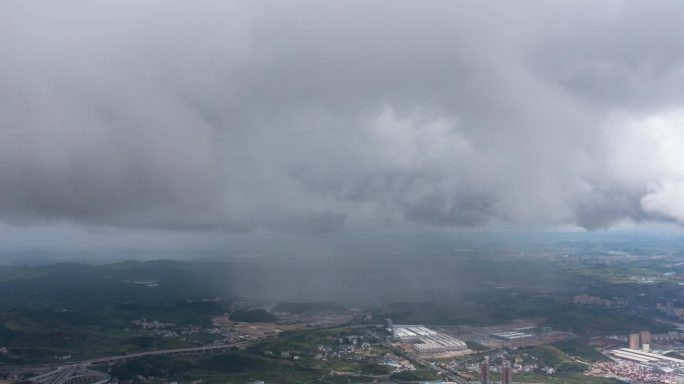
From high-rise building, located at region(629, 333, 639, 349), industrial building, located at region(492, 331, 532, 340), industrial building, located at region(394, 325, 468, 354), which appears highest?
high-rise building, located at region(629, 333, 639, 349)

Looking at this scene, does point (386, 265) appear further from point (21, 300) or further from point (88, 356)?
point (88, 356)

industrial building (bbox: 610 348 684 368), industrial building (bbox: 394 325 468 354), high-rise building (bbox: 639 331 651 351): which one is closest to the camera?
industrial building (bbox: 610 348 684 368)

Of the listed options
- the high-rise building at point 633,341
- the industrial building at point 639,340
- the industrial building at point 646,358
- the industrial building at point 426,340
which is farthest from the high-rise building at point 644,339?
the industrial building at point 426,340

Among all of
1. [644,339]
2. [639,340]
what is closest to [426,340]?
[639,340]

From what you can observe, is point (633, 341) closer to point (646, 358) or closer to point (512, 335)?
point (646, 358)

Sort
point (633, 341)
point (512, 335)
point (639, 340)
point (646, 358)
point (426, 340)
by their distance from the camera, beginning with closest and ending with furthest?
1. point (646, 358)
2. point (633, 341)
3. point (639, 340)
4. point (426, 340)
5. point (512, 335)

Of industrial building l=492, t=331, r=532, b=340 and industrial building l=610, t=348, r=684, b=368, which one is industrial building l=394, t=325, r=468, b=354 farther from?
industrial building l=610, t=348, r=684, b=368

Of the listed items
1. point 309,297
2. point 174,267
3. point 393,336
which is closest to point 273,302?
point 309,297

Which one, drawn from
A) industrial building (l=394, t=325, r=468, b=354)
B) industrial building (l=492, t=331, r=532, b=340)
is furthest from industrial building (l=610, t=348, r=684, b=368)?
industrial building (l=394, t=325, r=468, b=354)
